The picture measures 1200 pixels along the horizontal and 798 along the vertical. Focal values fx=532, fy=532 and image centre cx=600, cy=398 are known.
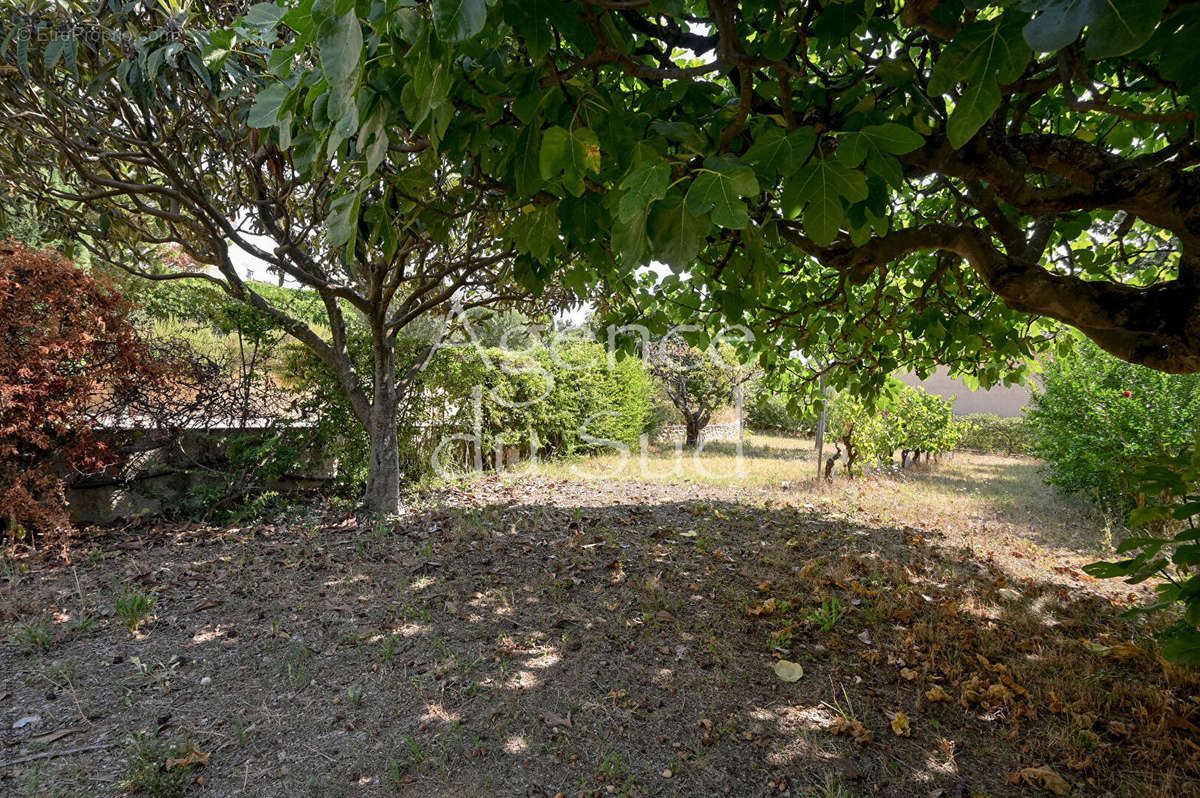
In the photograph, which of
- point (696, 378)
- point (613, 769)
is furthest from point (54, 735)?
point (696, 378)

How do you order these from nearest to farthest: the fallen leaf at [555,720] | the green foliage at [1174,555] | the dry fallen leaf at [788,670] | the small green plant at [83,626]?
the green foliage at [1174,555], the fallen leaf at [555,720], the dry fallen leaf at [788,670], the small green plant at [83,626]

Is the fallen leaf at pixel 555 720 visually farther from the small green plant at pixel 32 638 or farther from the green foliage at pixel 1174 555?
the small green plant at pixel 32 638

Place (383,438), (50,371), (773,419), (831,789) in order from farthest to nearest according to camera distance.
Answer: (773,419), (383,438), (50,371), (831,789)

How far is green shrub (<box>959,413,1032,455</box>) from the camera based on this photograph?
1499cm

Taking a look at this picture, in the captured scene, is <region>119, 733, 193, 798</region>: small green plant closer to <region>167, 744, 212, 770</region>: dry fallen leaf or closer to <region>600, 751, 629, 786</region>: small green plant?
<region>167, 744, 212, 770</region>: dry fallen leaf

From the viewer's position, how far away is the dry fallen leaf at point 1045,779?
2.06 meters

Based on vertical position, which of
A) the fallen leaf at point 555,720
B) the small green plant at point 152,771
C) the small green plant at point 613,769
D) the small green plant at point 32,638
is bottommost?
the small green plant at point 613,769

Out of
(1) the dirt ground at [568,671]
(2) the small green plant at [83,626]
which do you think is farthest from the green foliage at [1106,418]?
(2) the small green plant at [83,626]

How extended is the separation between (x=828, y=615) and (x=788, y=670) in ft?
2.43

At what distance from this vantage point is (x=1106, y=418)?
275 inches

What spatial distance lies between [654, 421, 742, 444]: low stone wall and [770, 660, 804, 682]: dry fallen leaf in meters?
11.2

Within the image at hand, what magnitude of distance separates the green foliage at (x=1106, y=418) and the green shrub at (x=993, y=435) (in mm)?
7832

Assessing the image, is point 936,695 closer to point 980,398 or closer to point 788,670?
point 788,670

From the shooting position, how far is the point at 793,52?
2.02m
